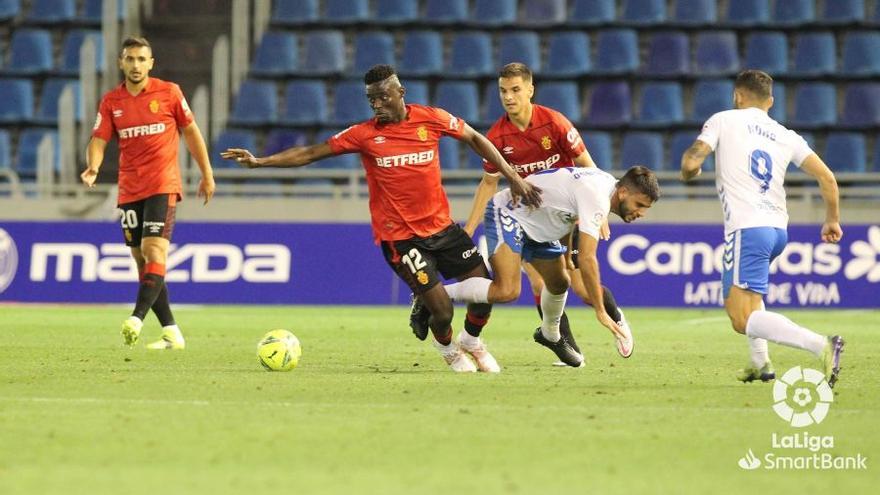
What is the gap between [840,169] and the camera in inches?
786

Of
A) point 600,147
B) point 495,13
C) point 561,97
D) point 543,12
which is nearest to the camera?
point 600,147

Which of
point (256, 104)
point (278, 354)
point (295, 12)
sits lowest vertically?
point (278, 354)

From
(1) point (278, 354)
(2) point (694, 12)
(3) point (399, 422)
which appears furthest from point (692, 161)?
(2) point (694, 12)

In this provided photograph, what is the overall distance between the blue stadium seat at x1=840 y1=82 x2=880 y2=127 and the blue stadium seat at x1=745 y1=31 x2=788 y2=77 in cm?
99

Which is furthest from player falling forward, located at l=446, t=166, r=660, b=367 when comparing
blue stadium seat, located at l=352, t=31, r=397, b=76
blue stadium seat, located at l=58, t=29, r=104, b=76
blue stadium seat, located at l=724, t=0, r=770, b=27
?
blue stadium seat, located at l=58, t=29, r=104, b=76

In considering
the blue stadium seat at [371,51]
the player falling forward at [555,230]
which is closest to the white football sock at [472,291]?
the player falling forward at [555,230]

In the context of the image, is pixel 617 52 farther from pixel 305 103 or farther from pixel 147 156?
pixel 147 156

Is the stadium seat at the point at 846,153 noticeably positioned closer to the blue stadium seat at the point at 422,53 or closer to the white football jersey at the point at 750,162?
the blue stadium seat at the point at 422,53

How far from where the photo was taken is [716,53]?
830 inches

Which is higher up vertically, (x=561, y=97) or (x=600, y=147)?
(x=561, y=97)

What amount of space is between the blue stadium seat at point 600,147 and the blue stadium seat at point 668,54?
62.7 inches

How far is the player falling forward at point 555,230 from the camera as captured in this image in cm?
862

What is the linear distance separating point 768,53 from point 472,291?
12.9 metres

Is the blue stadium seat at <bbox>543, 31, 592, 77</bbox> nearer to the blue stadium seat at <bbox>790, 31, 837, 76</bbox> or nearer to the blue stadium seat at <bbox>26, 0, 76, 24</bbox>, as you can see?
the blue stadium seat at <bbox>790, 31, 837, 76</bbox>
